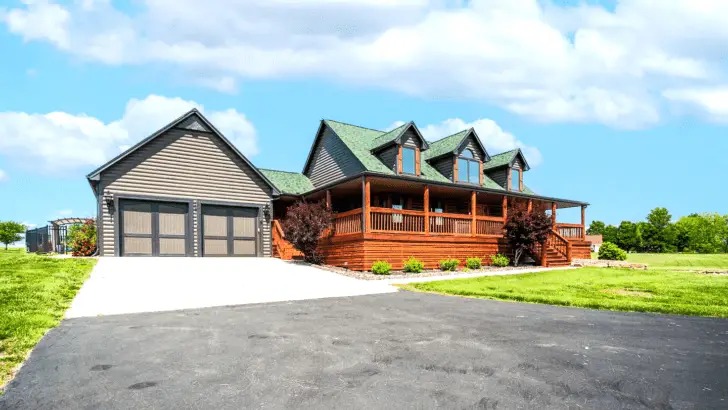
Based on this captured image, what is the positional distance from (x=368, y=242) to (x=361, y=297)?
22.6ft

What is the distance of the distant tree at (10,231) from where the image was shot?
5034 centimetres

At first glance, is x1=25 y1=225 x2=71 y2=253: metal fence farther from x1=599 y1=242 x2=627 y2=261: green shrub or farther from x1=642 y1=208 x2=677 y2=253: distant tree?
x1=642 y1=208 x2=677 y2=253: distant tree

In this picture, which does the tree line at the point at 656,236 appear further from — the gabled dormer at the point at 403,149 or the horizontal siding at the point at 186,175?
the horizontal siding at the point at 186,175

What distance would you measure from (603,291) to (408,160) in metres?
13.1

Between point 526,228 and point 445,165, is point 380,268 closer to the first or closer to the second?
point 526,228

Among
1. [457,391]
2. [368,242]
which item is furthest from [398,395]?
[368,242]

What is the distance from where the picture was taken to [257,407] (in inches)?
152

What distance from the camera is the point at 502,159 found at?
2923 centimetres

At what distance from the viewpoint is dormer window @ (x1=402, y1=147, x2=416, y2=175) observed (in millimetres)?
23984

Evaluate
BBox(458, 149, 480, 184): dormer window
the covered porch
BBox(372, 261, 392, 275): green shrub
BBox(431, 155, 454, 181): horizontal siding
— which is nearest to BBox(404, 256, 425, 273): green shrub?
the covered porch

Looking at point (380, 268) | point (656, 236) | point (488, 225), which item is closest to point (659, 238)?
point (656, 236)

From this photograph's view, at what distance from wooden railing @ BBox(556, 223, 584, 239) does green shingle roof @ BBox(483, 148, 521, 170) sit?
5162 millimetres

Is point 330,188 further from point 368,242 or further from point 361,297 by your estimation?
point 361,297

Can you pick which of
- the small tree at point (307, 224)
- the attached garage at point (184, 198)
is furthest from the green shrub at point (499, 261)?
the attached garage at point (184, 198)
